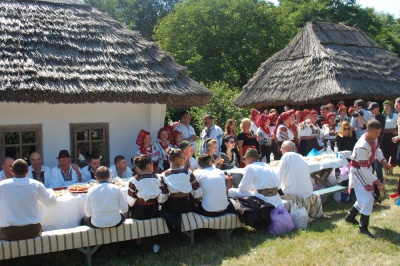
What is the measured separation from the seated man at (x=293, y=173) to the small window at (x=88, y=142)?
3.70m

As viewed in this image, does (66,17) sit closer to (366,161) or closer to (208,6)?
(366,161)

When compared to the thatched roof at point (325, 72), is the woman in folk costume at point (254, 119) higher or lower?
lower

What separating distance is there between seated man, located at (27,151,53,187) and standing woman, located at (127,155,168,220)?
2.04m

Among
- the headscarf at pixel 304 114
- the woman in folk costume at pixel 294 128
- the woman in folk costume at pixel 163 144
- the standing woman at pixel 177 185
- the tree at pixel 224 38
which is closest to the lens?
the standing woman at pixel 177 185

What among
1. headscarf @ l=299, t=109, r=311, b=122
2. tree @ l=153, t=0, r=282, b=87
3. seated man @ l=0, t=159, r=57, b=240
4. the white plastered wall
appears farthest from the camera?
tree @ l=153, t=0, r=282, b=87

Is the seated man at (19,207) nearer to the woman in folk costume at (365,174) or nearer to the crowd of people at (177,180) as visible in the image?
the crowd of people at (177,180)

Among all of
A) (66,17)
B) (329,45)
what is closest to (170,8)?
(329,45)

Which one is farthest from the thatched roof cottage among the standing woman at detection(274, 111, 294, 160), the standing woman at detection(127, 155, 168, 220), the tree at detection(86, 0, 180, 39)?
the tree at detection(86, 0, 180, 39)

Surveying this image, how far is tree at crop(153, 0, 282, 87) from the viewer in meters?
30.5

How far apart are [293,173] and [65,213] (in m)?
3.59

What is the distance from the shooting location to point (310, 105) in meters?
16.7

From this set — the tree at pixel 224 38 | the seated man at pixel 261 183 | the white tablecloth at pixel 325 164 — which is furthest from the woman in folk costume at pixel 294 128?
the tree at pixel 224 38

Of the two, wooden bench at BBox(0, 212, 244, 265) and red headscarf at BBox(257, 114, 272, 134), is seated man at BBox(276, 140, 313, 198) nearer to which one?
wooden bench at BBox(0, 212, 244, 265)

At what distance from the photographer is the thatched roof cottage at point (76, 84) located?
791 cm
